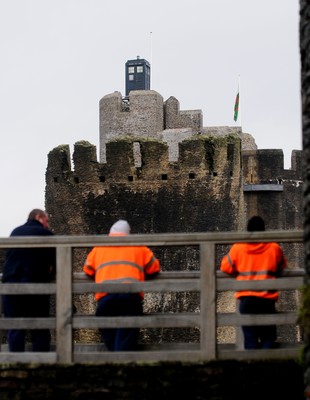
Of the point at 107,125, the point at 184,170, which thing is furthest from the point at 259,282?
the point at 107,125

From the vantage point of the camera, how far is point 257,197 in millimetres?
41781

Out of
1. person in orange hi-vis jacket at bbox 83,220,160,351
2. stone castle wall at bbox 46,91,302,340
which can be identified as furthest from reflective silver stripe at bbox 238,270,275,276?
stone castle wall at bbox 46,91,302,340

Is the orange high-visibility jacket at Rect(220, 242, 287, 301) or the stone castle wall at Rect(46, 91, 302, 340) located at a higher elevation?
the stone castle wall at Rect(46, 91, 302, 340)

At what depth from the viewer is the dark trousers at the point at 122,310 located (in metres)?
11.1

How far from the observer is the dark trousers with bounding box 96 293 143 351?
11148 millimetres

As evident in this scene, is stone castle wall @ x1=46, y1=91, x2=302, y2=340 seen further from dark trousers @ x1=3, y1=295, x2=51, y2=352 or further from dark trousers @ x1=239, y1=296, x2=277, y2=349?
dark trousers @ x1=239, y1=296, x2=277, y2=349

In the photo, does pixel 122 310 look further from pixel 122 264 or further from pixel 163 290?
pixel 163 290

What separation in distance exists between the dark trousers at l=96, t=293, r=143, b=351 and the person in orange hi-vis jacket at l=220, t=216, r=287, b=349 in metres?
0.91

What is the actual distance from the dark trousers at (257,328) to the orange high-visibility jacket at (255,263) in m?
0.06

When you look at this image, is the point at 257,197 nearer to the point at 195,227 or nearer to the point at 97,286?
the point at 195,227

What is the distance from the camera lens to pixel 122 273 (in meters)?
11.1

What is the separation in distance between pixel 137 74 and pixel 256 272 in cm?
10294

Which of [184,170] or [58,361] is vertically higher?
[184,170]

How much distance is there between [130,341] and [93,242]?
1.06 m
